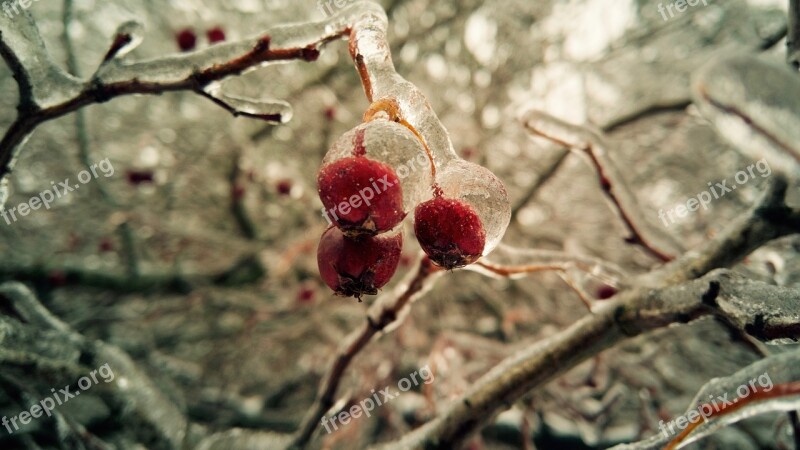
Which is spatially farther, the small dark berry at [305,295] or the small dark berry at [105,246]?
the small dark berry at [305,295]

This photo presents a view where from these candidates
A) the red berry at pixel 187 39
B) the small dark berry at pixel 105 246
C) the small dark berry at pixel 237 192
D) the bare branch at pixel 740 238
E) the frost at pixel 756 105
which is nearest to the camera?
the frost at pixel 756 105

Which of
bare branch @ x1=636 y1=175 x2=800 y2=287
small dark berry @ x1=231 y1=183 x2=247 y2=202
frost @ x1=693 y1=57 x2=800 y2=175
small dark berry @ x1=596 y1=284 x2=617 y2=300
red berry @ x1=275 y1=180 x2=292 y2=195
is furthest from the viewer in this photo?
small dark berry @ x1=231 y1=183 x2=247 y2=202

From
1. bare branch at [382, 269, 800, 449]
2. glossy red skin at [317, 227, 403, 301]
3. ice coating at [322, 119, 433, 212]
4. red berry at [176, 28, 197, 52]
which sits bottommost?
bare branch at [382, 269, 800, 449]

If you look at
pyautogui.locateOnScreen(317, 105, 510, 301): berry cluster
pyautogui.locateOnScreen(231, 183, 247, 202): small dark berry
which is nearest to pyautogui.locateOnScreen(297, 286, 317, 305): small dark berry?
pyautogui.locateOnScreen(231, 183, 247, 202): small dark berry

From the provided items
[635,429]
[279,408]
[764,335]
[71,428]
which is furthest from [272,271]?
[764,335]

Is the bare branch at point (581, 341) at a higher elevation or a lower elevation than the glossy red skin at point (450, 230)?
lower

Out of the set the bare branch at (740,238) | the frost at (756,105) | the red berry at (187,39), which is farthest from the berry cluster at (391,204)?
the red berry at (187,39)

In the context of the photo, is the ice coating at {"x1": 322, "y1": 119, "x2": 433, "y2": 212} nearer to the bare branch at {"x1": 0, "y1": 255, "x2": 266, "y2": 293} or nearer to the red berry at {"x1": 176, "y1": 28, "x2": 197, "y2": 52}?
the red berry at {"x1": 176, "y1": 28, "x2": 197, "y2": 52}

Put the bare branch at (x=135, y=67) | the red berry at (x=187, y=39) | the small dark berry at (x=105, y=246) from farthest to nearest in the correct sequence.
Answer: the small dark berry at (x=105, y=246) → the red berry at (x=187, y=39) → the bare branch at (x=135, y=67)

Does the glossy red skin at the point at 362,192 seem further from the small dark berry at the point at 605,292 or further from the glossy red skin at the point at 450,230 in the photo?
the small dark berry at the point at 605,292
